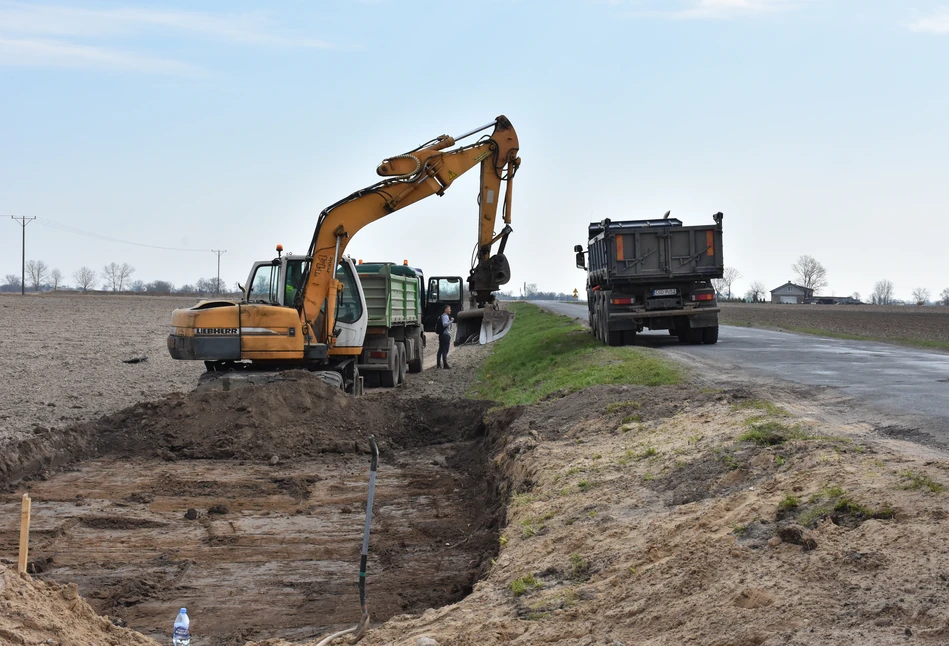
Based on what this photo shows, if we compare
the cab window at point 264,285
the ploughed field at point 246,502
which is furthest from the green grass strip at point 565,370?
the cab window at point 264,285

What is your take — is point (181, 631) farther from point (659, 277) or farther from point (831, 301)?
point (831, 301)

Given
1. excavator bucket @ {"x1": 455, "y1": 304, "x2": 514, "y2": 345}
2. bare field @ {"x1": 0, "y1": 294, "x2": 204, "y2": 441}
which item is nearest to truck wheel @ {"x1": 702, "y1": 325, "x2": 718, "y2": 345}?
excavator bucket @ {"x1": 455, "y1": 304, "x2": 514, "y2": 345}

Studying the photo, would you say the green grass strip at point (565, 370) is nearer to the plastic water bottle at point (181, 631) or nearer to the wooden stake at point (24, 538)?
the plastic water bottle at point (181, 631)

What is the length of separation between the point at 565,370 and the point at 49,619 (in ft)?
44.2

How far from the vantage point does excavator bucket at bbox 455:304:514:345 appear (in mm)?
19578

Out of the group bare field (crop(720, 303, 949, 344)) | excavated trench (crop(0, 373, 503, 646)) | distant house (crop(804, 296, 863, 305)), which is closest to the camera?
excavated trench (crop(0, 373, 503, 646))

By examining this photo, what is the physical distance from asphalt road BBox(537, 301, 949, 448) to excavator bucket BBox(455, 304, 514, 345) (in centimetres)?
358

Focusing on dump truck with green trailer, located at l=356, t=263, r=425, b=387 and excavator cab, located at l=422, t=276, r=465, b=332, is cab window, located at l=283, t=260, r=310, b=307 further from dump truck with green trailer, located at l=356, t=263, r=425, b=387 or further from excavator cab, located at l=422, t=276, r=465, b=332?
excavator cab, located at l=422, t=276, r=465, b=332

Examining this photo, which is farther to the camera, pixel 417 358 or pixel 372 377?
pixel 417 358

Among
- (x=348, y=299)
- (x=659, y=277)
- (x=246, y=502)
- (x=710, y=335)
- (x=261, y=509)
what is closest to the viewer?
(x=261, y=509)

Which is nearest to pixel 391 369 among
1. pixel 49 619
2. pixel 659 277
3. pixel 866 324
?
pixel 659 277

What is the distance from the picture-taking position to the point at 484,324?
1973 cm

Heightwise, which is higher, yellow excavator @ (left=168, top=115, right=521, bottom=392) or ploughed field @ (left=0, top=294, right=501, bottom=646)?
yellow excavator @ (left=168, top=115, right=521, bottom=392)

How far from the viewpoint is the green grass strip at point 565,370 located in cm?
1498
